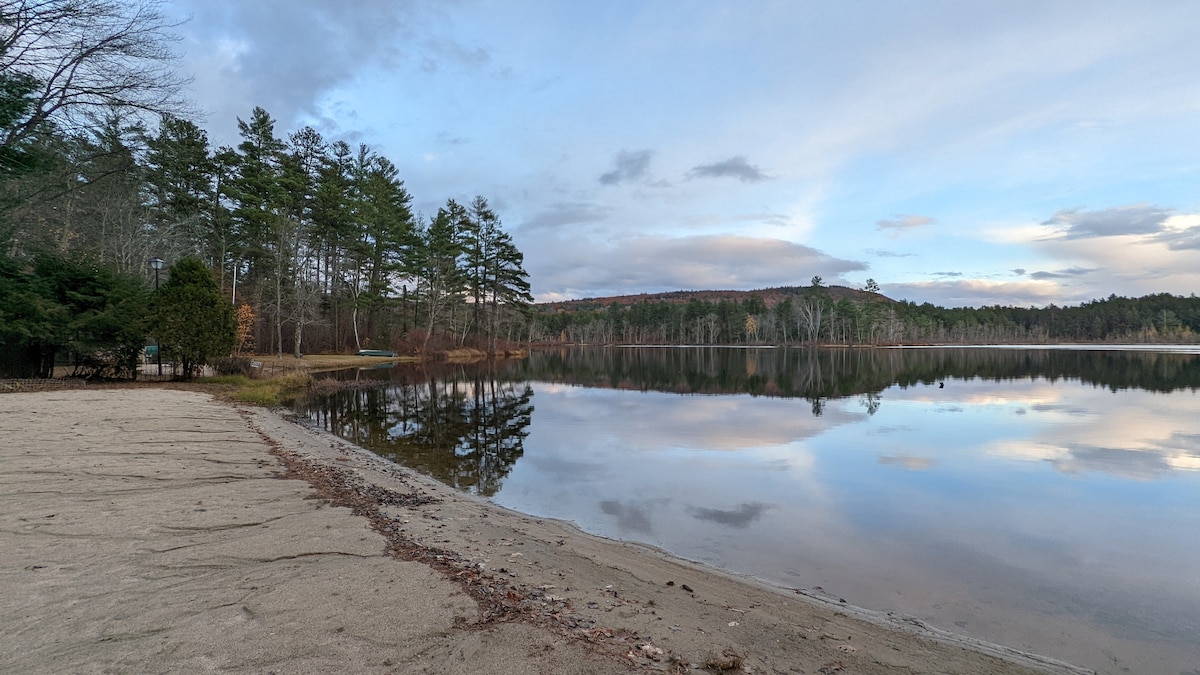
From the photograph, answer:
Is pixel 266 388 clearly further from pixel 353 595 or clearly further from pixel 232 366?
pixel 353 595

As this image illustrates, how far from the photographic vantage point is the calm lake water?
5.62 m

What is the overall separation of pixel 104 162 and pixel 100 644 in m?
Result: 18.4

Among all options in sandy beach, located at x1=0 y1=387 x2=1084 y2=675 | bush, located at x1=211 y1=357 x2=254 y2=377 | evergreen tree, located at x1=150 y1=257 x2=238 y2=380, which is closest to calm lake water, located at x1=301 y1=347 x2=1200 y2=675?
sandy beach, located at x1=0 y1=387 x2=1084 y2=675

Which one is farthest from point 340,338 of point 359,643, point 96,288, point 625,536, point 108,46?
point 359,643

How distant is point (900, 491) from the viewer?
31.8 ft

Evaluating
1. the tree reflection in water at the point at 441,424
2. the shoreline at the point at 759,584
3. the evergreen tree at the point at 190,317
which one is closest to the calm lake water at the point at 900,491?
the tree reflection in water at the point at 441,424

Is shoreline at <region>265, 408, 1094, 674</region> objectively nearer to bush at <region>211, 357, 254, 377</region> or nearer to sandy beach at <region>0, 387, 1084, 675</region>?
sandy beach at <region>0, 387, 1084, 675</region>

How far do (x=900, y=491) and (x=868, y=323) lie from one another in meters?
120

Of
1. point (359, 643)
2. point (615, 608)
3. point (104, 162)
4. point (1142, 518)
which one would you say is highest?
point (104, 162)

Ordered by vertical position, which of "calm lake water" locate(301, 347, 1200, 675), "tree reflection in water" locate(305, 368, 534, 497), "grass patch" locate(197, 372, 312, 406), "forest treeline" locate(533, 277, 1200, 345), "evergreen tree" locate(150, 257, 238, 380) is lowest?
"calm lake water" locate(301, 347, 1200, 675)

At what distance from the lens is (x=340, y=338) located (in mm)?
45594

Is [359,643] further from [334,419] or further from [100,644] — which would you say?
[334,419]

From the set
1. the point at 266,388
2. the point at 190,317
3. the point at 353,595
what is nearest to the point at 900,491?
the point at 353,595

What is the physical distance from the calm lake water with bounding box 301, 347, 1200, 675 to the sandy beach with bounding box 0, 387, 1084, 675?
97 cm
